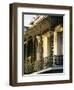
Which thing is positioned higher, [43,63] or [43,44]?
[43,44]

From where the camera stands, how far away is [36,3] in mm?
1971

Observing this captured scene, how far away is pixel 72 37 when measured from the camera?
206 centimetres

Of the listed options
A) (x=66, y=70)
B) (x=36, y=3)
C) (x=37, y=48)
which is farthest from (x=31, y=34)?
(x=66, y=70)

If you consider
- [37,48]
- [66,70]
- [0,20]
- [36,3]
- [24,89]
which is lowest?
[24,89]

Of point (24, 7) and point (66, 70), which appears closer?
point (24, 7)

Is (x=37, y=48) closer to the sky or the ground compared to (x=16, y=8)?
closer to the ground

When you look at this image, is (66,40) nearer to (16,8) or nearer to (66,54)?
(66,54)

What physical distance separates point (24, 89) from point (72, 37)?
0.54 metres

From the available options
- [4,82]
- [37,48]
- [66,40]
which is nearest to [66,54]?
[66,40]

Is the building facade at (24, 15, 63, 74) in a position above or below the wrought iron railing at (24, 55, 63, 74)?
above

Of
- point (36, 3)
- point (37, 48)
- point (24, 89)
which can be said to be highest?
point (36, 3)

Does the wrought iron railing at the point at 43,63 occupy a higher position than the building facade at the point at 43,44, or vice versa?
the building facade at the point at 43,44

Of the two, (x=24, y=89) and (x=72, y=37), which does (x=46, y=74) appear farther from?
(x=72, y=37)

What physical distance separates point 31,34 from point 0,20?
0.24 m
